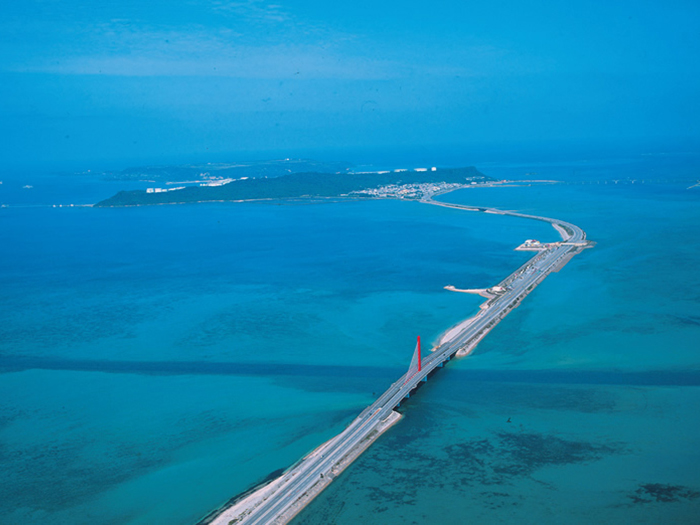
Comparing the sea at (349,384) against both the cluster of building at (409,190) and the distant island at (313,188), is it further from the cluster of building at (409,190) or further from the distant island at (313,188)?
the distant island at (313,188)

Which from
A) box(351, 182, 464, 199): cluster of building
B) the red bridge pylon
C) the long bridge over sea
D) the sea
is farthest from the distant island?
the red bridge pylon

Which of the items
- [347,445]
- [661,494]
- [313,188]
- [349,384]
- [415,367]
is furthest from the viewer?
[313,188]

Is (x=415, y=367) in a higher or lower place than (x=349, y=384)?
higher

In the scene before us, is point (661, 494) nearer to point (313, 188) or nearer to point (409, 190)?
point (409, 190)

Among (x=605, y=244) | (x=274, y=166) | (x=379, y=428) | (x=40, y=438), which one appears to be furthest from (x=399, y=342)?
(x=274, y=166)

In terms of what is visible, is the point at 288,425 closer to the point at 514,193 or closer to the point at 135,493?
the point at 135,493

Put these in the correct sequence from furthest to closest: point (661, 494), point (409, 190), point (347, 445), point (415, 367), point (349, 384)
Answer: point (409, 190) → point (415, 367) → point (349, 384) → point (347, 445) → point (661, 494)

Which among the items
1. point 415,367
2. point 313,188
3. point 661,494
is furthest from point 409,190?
point 661,494
